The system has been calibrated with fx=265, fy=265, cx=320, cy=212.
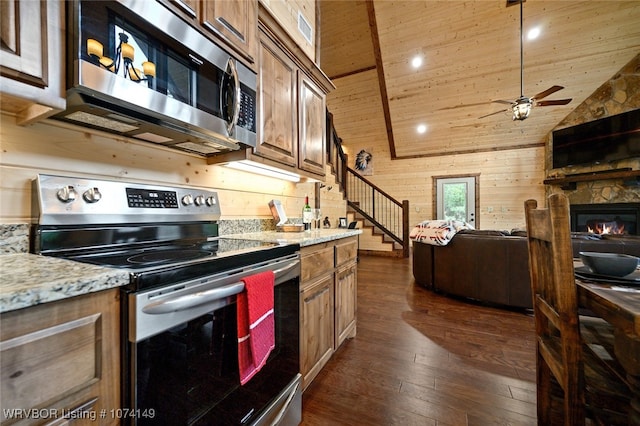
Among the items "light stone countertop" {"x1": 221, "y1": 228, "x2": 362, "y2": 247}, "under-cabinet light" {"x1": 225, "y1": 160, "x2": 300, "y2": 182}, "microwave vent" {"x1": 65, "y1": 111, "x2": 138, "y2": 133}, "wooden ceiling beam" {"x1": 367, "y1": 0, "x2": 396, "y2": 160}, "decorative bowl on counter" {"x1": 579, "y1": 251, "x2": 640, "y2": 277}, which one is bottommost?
"decorative bowl on counter" {"x1": 579, "y1": 251, "x2": 640, "y2": 277}

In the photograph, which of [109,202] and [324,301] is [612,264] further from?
[109,202]

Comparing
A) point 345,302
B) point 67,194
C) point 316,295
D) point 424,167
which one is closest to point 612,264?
point 316,295

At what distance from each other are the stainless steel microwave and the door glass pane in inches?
268

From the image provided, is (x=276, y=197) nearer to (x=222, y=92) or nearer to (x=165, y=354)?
(x=222, y=92)

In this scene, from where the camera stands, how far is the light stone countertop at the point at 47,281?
493mm

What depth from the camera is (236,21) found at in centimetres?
139

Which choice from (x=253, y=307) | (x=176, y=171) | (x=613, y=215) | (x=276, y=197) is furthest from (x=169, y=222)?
(x=613, y=215)

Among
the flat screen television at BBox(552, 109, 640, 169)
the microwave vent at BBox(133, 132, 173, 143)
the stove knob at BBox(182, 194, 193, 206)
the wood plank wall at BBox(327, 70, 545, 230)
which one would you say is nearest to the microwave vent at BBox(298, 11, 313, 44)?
the microwave vent at BBox(133, 132, 173, 143)

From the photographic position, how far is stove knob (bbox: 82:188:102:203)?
1042 millimetres

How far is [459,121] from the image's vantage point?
20.5 feet

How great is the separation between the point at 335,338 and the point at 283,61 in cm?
198

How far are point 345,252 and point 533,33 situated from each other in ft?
18.0

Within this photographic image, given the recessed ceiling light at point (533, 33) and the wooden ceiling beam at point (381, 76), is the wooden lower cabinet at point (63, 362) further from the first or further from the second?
the recessed ceiling light at point (533, 33)

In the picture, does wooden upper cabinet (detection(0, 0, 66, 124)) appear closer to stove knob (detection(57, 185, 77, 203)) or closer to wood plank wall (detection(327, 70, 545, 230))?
stove knob (detection(57, 185, 77, 203))
